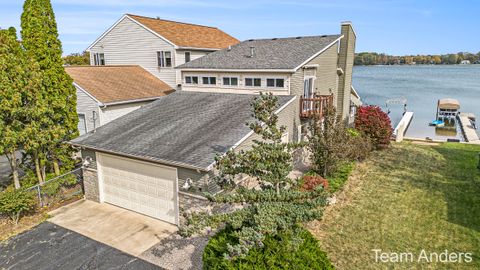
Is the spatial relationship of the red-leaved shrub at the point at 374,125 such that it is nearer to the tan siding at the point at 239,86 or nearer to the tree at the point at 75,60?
the tan siding at the point at 239,86

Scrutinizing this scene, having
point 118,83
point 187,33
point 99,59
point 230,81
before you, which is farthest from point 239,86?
point 99,59

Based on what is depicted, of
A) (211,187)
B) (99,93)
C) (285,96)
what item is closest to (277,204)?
(211,187)

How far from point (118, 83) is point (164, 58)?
14.6ft

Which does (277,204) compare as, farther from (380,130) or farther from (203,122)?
(380,130)

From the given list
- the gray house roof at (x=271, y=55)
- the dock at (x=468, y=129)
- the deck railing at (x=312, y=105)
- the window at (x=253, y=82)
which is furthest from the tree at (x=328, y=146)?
the dock at (x=468, y=129)

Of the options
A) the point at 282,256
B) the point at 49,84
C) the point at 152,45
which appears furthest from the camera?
the point at 152,45

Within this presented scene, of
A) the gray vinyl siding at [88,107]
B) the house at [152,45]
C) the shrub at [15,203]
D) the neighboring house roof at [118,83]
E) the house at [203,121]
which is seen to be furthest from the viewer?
the house at [152,45]

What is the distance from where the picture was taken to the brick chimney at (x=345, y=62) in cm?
2172

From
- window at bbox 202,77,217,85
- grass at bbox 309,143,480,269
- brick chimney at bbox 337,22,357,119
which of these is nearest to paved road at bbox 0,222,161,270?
grass at bbox 309,143,480,269

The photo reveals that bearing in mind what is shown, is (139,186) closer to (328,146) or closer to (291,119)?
(291,119)

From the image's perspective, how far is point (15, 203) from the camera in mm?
12227

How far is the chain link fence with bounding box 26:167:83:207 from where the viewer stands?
45.1 ft

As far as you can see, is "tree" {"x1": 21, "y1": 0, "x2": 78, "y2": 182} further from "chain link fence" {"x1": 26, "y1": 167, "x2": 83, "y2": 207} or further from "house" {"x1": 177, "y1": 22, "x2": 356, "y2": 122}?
"house" {"x1": 177, "y1": 22, "x2": 356, "y2": 122}

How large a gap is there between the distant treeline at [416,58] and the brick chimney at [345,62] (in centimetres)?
15361
